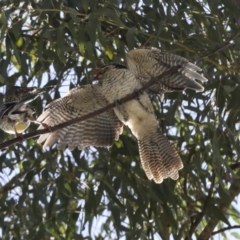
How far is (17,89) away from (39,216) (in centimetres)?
110

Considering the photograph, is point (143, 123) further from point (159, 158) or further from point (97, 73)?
point (97, 73)

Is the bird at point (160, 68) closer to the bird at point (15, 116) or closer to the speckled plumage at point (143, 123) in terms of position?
the speckled plumage at point (143, 123)

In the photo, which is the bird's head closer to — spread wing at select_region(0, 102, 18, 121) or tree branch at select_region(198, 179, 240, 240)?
spread wing at select_region(0, 102, 18, 121)

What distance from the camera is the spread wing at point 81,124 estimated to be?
15.1 ft

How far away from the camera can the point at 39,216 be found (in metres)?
4.99

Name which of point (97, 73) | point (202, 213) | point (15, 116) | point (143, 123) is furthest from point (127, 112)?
point (15, 116)

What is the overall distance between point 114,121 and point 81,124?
172mm

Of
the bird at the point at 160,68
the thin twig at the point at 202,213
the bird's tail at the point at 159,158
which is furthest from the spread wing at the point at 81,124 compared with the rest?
the thin twig at the point at 202,213

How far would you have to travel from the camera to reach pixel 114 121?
15.7ft

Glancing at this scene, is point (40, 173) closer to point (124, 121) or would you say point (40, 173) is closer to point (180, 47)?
point (124, 121)

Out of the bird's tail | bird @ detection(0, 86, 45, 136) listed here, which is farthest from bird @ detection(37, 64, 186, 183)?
bird @ detection(0, 86, 45, 136)

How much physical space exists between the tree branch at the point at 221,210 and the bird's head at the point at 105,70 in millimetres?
898

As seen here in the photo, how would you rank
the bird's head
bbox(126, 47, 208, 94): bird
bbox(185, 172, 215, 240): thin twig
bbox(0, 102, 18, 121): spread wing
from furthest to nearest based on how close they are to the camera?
bbox(185, 172, 215, 240): thin twig < the bird's head < bbox(126, 47, 208, 94): bird < bbox(0, 102, 18, 121): spread wing

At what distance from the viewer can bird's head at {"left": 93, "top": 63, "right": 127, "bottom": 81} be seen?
442 centimetres
